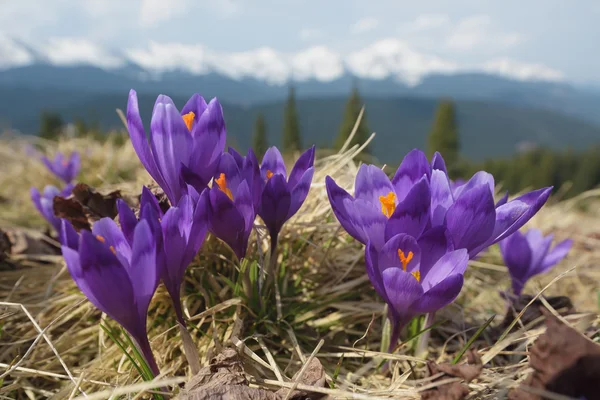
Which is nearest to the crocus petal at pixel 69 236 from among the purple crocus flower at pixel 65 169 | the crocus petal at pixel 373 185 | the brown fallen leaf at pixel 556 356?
the crocus petal at pixel 373 185

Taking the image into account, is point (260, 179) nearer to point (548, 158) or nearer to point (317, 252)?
point (317, 252)

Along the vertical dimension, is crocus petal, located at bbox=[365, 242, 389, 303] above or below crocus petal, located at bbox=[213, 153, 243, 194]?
below

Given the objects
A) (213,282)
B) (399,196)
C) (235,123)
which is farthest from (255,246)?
(235,123)

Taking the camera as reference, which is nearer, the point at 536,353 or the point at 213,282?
the point at 536,353

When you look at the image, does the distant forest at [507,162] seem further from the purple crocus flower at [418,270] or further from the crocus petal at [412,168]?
the purple crocus flower at [418,270]

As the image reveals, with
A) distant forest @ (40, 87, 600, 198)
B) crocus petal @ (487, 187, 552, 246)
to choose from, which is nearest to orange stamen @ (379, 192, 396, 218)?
crocus petal @ (487, 187, 552, 246)

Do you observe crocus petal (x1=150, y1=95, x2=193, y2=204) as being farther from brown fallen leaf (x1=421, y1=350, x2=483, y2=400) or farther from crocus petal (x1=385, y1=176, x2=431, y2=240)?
brown fallen leaf (x1=421, y1=350, x2=483, y2=400)

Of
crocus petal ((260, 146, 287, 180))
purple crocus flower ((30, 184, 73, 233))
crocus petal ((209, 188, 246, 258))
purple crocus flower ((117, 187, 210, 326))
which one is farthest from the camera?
purple crocus flower ((30, 184, 73, 233))
